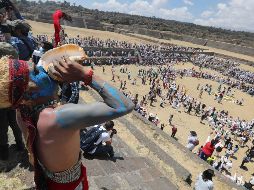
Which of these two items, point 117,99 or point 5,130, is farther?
point 5,130

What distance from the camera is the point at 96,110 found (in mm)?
1528

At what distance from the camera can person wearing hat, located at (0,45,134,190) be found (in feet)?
5.04

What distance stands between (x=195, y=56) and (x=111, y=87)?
141ft

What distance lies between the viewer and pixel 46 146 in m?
1.69

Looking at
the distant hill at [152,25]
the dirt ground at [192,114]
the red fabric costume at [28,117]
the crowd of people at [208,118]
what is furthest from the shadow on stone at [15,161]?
the distant hill at [152,25]

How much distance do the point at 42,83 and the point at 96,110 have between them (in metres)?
0.34

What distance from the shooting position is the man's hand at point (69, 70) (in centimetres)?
153

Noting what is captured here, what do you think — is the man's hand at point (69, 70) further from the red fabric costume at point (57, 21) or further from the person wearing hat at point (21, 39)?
the person wearing hat at point (21, 39)

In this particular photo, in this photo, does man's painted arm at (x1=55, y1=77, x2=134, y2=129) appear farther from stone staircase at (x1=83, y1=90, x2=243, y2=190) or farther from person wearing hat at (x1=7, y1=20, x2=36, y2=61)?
stone staircase at (x1=83, y1=90, x2=243, y2=190)

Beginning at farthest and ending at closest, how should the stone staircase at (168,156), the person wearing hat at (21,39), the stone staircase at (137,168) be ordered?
the stone staircase at (168,156) < the person wearing hat at (21,39) < the stone staircase at (137,168)

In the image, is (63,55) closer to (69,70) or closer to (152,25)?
(69,70)

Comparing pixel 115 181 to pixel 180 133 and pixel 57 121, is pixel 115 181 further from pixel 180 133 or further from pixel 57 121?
pixel 180 133

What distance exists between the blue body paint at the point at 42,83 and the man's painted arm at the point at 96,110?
14 centimetres

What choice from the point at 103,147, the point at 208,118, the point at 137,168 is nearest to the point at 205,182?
the point at 137,168
